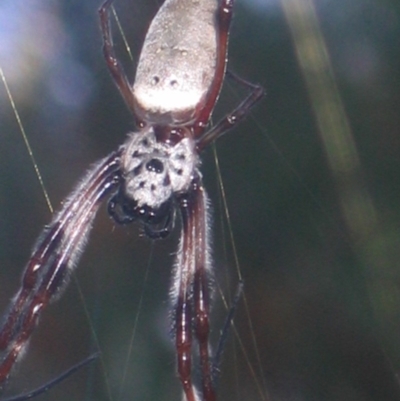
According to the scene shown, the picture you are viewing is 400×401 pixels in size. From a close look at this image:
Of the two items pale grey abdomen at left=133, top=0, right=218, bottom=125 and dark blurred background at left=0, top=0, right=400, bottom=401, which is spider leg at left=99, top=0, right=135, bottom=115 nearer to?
pale grey abdomen at left=133, top=0, right=218, bottom=125

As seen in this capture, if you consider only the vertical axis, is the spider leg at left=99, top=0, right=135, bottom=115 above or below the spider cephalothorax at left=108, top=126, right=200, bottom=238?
above

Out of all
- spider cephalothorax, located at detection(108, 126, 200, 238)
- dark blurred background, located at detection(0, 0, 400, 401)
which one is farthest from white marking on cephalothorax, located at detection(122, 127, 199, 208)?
dark blurred background, located at detection(0, 0, 400, 401)

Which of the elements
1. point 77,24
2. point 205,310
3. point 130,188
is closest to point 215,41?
point 130,188

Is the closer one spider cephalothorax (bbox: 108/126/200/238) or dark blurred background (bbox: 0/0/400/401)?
spider cephalothorax (bbox: 108/126/200/238)

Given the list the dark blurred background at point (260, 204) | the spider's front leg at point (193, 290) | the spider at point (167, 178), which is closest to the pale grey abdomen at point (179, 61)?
the spider at point (167, 178)

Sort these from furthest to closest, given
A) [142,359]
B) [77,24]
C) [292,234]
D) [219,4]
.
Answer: [77,24] → [292,234] → [142,359] → [219,4]

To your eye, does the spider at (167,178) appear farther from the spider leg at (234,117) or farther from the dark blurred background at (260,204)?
the dark blurred background at (260,204)

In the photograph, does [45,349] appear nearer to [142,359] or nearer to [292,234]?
[142,359]
